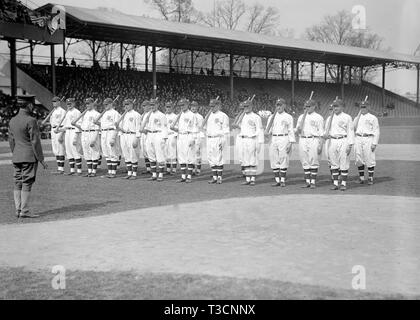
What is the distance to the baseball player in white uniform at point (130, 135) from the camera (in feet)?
47.9

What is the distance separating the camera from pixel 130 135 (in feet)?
48.0

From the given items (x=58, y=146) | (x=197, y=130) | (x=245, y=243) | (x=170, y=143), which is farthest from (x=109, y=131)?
(x=245, y=243)

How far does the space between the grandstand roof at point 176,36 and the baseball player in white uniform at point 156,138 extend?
15.7 m

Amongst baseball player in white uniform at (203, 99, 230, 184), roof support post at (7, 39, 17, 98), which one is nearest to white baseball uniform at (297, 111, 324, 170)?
baseball player in white uniform at (203, 99, 230, 184)

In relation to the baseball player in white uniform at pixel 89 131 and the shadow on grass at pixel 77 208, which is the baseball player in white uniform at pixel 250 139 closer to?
the shadow on grass at pixel 77 208

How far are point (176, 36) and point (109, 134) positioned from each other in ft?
67.9

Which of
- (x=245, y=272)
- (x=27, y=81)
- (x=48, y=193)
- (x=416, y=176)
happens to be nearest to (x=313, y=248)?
(x=245, y=272)

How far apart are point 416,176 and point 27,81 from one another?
26.0 m

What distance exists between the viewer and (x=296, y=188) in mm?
12375

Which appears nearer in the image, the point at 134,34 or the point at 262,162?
the point at 262,162

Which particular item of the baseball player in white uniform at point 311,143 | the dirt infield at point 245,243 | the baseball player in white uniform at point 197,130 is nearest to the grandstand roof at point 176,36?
the baseball player in white uniform at point 197,130

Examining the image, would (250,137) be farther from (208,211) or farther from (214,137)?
(208,211)
